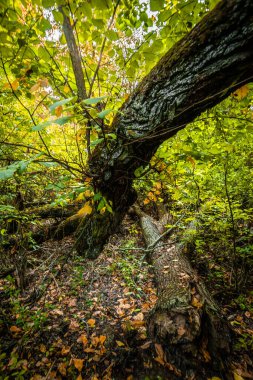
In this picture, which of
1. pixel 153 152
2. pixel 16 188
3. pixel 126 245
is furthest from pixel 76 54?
pixel 126 245

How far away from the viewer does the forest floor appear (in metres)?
2.05

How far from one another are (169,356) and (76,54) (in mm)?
3375

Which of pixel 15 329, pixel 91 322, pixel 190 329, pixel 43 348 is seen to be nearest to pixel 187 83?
pixel 190 329

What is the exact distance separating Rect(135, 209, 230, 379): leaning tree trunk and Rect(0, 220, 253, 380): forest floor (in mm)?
133

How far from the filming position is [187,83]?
1475 mm

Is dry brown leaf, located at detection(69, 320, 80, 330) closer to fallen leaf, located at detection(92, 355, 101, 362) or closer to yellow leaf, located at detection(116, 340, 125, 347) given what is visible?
fallen leaf, located at detection(92, 355, 101, 362)

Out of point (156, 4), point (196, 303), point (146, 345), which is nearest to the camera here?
point (156, 4)

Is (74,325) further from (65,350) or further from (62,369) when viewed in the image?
(62,369)

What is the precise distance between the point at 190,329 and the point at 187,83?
2458 mm

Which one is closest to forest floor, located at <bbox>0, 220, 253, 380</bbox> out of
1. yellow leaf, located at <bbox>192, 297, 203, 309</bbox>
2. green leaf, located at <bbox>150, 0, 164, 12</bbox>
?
yellow leaf, located at <bbox>192, 297, 203, 309</bbox>

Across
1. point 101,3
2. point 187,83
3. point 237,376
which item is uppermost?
point 101,3

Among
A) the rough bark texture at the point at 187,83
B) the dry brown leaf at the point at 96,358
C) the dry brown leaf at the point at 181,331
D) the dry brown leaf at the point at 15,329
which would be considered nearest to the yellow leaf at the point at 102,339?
the dry brown leaf at the point at 96,358

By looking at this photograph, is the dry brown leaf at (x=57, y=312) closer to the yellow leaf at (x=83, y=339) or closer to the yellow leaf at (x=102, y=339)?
the yellow leaf at (x=83, y=339)

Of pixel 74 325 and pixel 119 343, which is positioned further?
pixel 74 325
